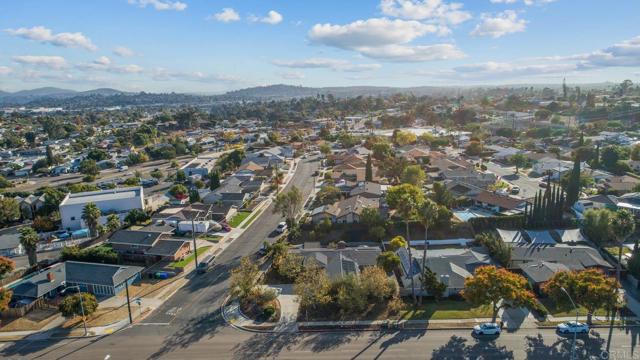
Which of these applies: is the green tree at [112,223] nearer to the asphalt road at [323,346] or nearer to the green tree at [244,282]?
the asphalt road at [323,346]

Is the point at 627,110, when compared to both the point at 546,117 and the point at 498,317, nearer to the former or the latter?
the point at 546,117

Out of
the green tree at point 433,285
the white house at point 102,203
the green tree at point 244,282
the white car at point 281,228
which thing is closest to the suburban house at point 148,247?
the white car at point 281,228

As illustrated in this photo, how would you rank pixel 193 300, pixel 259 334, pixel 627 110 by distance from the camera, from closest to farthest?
1. pixel 259 334
2. pixel 193 300
3. pixel 627 110

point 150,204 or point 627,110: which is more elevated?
point 627,110

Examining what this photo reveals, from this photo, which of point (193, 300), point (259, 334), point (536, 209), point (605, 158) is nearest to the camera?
point (259, 334)

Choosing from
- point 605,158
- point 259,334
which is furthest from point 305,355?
point 605,158

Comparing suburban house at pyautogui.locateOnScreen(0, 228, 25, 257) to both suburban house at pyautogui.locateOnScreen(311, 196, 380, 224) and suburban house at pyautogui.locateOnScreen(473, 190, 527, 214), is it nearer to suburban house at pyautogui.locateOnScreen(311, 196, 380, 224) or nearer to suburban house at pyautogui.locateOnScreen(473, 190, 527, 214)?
suburban house at pyautogui.locateOnScreen(311, 196, 380, 224)
